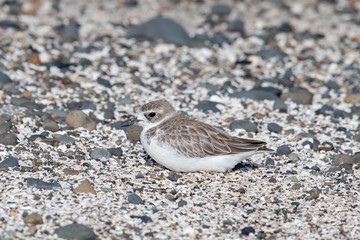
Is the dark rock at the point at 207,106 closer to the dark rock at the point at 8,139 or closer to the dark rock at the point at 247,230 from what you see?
the dark rock at the point at 8,139

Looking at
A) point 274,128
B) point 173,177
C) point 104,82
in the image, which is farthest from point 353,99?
point 173,177

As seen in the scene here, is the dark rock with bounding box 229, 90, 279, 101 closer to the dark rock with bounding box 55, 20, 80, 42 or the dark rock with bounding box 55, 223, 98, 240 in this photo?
the dark rock with bounding box 55, 20, 80, 42

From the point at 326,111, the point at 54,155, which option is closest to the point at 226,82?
the point at 326,111

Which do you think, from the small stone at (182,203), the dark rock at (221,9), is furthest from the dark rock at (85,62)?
the small stone at (182,203)

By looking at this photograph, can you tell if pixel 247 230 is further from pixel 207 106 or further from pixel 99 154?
pixel 207 106

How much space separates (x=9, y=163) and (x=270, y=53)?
5834 millimetres

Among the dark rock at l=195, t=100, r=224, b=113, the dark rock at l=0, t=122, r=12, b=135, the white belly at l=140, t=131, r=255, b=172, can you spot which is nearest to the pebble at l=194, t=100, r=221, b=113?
the dark rock at l=195, t=100, r=224, b=113

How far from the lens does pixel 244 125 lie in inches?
302

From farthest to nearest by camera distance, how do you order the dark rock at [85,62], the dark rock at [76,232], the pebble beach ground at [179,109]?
the dark rock at [85,62] < the pebble beach ground at [179,109] < the dark rock at [76,232]

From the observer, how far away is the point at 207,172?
6.47 m

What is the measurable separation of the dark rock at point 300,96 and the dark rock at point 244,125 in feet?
4.65

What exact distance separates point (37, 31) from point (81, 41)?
3.00 feet

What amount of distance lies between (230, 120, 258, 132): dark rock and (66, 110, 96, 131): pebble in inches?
71.0

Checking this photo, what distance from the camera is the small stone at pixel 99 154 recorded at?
6.65 meters
